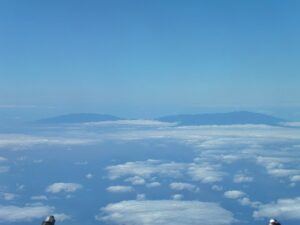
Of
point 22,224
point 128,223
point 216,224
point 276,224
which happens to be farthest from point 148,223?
point 276,224

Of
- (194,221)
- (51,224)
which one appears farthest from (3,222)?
(51,224)

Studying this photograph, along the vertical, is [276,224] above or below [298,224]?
below

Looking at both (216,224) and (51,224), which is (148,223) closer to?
(216,224)

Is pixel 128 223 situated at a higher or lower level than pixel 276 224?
higher

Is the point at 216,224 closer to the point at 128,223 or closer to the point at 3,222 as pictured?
the point at 128,223

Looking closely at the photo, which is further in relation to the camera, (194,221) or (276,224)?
(194,221)

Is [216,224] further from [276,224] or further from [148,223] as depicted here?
[276,224]

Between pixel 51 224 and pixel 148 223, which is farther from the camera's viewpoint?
pixel 148 223

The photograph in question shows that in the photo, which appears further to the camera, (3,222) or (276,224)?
(3,222)
